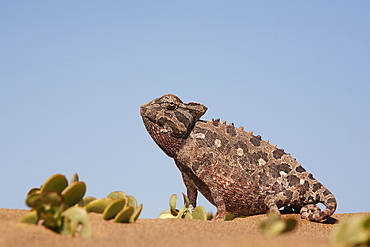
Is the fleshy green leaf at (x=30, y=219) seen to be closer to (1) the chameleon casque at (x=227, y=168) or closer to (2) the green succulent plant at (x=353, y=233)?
(2) the green succulent plant at (x=353, y=233)

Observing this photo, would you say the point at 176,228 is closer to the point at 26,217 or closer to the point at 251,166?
the point at 26,217

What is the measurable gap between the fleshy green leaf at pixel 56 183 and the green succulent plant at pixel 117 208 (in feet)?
1.85

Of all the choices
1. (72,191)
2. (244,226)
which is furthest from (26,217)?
(244,226)

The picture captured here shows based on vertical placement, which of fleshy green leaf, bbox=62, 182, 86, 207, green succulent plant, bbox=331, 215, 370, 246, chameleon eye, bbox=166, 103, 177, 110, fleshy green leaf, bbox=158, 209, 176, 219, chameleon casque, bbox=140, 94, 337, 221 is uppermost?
chameleon eye, bbox=166, 103, 177, 110

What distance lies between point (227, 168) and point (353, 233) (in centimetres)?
505

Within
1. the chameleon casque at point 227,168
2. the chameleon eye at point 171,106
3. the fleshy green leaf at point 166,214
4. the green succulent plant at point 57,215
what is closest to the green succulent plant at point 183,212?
the fleshy green leaf at point 166,214

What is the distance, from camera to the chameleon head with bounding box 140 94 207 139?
9781 millimetres

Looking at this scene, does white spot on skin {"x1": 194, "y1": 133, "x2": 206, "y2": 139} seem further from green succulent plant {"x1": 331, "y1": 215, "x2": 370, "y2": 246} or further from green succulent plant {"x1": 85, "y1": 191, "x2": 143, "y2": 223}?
green succulent plant {"x1": 331, "y1": 215, "x2": 370, "y2": 246}

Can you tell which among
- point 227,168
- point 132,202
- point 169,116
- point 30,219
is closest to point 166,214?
point 227,168

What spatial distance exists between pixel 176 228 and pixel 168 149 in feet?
10.9

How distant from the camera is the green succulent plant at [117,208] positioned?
6457 millimetres

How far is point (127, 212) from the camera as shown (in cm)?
650

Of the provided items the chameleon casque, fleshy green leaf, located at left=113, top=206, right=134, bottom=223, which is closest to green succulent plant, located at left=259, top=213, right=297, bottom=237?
fleshy green leaf, located at left=113, top=206, right=134, bottom=223

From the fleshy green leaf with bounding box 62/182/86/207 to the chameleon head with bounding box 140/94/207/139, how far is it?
3.73 metres
